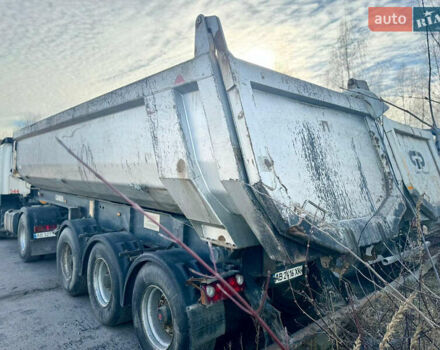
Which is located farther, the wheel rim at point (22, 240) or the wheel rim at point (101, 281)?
the wheel rim at point (22, 240)

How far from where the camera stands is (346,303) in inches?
111

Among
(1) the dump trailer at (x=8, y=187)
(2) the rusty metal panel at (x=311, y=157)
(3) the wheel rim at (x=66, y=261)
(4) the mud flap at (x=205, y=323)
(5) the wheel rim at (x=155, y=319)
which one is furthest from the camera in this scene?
(1) the dump trailer at (x=8, y=187)

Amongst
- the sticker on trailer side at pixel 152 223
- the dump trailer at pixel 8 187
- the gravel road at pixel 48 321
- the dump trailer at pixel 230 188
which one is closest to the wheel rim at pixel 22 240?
the gravel road at pixel 48 321

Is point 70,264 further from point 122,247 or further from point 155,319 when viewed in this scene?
point 155,319

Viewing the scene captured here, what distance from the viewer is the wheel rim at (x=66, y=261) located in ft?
15.6

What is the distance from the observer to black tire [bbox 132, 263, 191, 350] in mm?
2533

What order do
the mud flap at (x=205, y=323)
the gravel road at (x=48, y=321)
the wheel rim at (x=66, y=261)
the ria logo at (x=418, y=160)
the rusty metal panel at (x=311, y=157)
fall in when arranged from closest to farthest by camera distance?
the rusty metal panel at (x=311, y=157) < the mud flap at (x=205, y=323) < the gravel road at (x=48, y=321) < the ria logo at (x=418, y=160) < the wheel rim at (x=66, y=261)

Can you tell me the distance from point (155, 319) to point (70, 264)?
2.31 meters

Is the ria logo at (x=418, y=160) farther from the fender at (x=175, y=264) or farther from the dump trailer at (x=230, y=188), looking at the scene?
the fender at (x=175, y=264)

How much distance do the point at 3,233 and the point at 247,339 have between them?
807 centimetres

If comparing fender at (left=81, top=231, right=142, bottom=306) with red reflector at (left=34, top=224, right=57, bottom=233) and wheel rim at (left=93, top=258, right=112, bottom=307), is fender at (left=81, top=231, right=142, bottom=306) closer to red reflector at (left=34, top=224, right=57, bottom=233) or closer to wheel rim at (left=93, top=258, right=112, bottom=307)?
wheel rim at (left=93, top=258, right=112, bottom=307)

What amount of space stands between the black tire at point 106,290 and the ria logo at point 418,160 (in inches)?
153

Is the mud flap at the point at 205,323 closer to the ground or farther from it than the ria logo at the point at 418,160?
closer to the ground

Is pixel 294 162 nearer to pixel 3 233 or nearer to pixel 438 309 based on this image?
pixel 438 309
